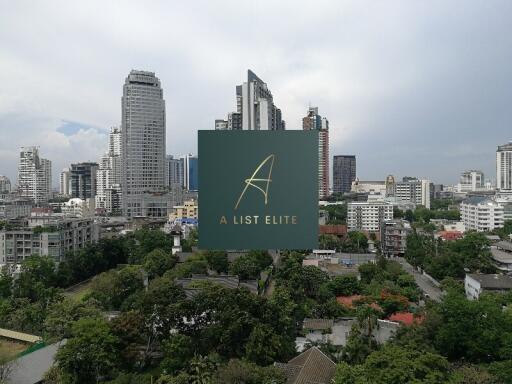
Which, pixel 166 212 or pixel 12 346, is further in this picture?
A: pixel 166 212

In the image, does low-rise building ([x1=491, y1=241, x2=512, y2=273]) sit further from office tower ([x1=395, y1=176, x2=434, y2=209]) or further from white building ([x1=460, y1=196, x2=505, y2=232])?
office tower ([x1=395, y1=176, x2=434, y2=209])

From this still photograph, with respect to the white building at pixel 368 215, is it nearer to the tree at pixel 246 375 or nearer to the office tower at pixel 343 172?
the tree at pixel 246 375

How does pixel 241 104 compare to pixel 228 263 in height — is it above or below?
above

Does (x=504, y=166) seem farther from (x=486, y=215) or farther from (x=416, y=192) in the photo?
(x=486, y=215)

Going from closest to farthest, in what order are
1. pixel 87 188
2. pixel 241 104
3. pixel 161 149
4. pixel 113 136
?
1. pixel 241 104
2. pixel 161 149
3. pixel 113 136
4. pixel 87 188

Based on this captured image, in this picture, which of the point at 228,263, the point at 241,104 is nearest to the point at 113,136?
the point at 241,104

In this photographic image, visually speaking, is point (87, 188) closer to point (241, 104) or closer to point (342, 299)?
point (241, 104)

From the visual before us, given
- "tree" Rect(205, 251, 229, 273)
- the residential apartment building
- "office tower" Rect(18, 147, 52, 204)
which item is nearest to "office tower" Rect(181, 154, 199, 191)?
"office tower" Rect(18, 147, 52, 204)
